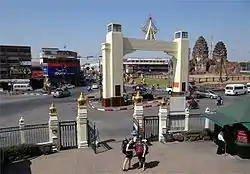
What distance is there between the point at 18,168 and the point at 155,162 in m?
4.86

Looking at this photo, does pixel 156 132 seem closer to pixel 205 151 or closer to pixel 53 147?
pixel 205 151

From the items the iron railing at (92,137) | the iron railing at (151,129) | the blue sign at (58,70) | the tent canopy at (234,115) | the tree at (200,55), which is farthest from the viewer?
the tree at (200,55)

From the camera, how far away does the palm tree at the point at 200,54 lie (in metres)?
83.4

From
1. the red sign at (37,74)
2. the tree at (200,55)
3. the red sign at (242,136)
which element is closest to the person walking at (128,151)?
the red sign at (242,136)

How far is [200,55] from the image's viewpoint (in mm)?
84562

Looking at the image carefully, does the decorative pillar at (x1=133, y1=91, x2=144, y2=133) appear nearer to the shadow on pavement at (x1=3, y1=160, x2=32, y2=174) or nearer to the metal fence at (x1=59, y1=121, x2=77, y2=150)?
the metal fence at (x1=59, y1=121, x2=77, y2=150)

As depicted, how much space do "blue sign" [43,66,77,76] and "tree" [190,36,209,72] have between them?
41095 millimetres

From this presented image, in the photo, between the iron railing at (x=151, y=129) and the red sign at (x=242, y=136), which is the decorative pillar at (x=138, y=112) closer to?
the iron railing at (x=151, y=129)

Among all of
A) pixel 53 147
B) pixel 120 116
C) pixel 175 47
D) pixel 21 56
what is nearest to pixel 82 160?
pixel 53 147

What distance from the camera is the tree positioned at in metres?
83.2

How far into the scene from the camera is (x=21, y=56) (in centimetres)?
6138

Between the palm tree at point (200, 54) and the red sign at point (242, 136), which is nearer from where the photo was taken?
the red sign at point (242, 136)

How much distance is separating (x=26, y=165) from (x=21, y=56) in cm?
5620

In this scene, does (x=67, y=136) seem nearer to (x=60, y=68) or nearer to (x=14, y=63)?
(x=60, y=68)
